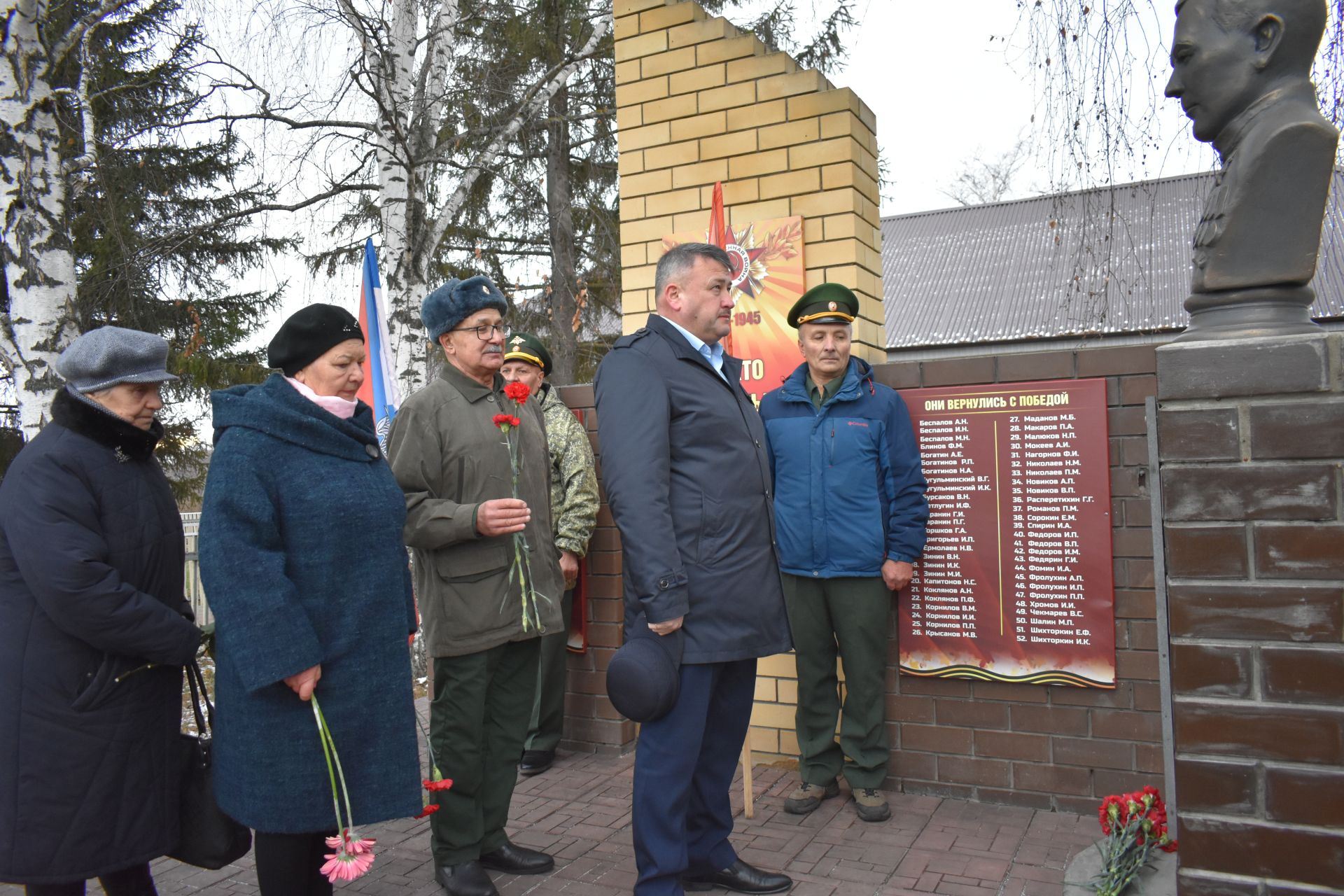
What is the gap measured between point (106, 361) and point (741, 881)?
2583 millimetres

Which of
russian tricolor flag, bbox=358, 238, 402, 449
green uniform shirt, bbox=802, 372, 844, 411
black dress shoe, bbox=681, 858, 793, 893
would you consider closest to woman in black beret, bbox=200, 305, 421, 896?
black dress shoe, bbox=681, 858, 793, 893

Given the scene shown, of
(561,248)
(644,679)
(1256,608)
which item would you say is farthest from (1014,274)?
(1256,608)

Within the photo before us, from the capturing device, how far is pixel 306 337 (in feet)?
8.41

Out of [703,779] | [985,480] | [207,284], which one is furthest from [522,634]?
[207,284]

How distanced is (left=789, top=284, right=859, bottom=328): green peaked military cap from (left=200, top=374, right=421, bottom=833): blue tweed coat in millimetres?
2052

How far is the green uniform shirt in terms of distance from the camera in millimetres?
3996

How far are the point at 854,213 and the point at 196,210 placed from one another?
7983mm

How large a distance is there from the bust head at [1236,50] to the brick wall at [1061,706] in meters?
1.69

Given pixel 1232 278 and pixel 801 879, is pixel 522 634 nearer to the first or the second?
pixel 801 879

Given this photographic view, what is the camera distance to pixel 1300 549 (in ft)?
6.46

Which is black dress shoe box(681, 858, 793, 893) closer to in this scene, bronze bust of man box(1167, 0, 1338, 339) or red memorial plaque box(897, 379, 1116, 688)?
red memorial plaque box(897, 379, 1116, 688)

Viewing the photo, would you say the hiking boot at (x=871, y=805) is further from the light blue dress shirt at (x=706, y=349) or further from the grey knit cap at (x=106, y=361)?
the grey knit cap at (x=106, y=361)

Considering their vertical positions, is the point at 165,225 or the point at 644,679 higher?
the point at 165,225

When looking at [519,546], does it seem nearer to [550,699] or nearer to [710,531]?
[710,531]
